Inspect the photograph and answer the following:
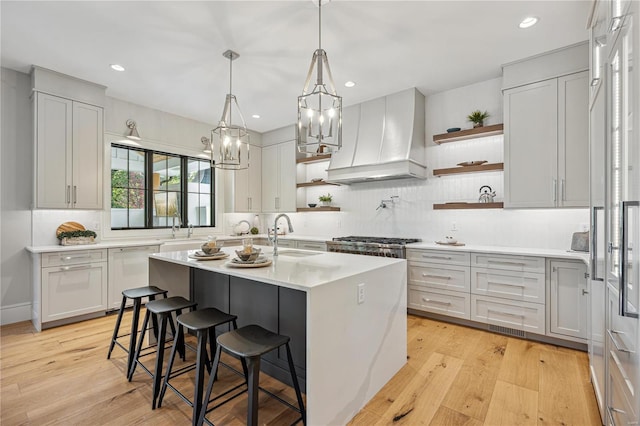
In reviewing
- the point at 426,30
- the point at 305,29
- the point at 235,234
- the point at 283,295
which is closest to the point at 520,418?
the point at 283,295

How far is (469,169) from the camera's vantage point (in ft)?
12.3

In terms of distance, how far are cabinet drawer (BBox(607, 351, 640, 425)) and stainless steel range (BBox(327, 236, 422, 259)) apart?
233cm

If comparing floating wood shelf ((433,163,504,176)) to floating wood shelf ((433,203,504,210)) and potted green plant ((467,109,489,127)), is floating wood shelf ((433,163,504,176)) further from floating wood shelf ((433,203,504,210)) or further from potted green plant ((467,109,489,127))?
potted green plant ((467,109,489,127))

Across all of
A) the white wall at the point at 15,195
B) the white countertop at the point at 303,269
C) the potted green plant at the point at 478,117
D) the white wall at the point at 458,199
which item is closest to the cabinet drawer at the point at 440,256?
the white wall at the point at 458,199

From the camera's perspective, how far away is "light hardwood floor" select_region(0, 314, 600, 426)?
192 cm

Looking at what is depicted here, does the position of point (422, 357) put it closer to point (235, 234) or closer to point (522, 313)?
point (522, 313)

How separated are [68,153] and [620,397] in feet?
17.2

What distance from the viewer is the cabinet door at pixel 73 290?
134 inches

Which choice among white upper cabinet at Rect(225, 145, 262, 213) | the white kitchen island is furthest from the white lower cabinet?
white upper cabinet at Rect(225, 145, 262, 213)

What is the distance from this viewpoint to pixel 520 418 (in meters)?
1.91

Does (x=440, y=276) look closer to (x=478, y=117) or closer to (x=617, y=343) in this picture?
(x=478, y=117)

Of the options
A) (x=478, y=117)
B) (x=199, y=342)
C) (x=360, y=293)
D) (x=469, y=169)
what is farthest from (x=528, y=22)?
(x=199, y=342)

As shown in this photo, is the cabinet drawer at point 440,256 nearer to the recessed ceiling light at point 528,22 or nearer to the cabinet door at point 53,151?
the recessed ceiling light at point 528,22

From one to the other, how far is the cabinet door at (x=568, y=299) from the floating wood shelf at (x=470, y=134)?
62.2 inches
